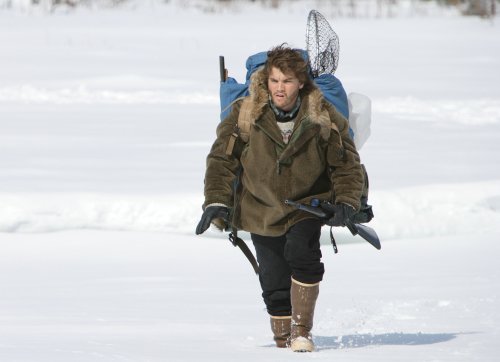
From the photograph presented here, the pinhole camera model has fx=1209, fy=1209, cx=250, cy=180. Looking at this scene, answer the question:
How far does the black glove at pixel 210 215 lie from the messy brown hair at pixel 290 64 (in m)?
0.48

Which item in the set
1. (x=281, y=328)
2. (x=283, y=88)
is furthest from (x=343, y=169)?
(x=281, y=328)

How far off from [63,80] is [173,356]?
11922mm

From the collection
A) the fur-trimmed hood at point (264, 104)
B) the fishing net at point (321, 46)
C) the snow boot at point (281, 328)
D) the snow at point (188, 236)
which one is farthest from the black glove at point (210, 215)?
the fishing net at point (321, 46)

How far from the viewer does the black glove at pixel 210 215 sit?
408 cm

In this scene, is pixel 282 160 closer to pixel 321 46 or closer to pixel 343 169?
pixel 343 169

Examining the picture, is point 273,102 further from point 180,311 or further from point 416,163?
point 416,163

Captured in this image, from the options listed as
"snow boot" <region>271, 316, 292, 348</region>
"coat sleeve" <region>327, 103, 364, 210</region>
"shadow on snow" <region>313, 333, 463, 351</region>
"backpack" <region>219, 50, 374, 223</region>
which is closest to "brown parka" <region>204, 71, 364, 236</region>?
"coat sleeve" <region>327, 103, 364, 210</region>

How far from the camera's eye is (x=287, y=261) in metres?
4.33

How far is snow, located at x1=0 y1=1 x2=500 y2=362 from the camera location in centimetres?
463

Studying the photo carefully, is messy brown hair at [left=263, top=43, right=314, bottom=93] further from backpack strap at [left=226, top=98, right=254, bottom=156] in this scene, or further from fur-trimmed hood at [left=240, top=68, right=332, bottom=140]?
backpack strap at [left=226, top=98, right=254, bottom=156]

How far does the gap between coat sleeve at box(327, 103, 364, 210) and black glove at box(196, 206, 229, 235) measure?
39 cm

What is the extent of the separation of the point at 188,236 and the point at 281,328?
119 inches

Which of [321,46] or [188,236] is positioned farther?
[188,236]

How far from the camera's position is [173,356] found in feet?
13.1
